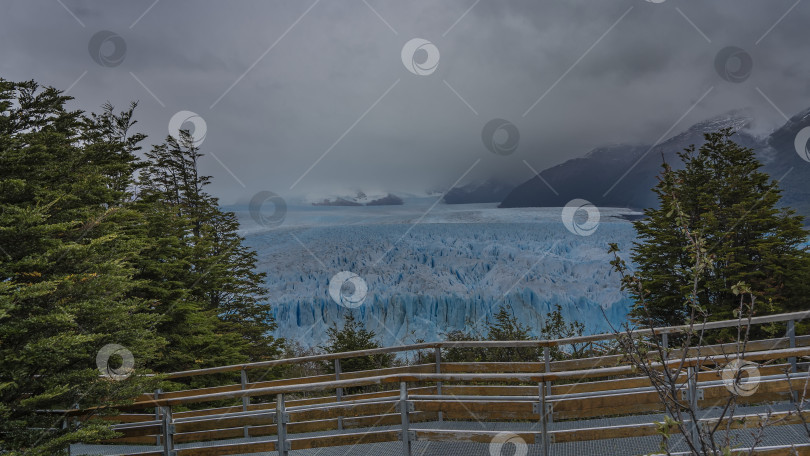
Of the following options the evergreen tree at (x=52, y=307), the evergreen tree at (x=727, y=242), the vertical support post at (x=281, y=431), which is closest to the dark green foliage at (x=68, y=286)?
the evergreen tree at (x=52, y=307)

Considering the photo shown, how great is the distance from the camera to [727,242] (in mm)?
14641

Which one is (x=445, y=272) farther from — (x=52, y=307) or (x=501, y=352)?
(x=52, y=307)

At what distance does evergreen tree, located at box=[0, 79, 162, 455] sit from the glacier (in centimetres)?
1207

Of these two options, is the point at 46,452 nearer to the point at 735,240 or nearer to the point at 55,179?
the point at 55,179

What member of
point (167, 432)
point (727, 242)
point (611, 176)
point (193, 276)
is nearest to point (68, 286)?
point (167, 432)

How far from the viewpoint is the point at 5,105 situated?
10055 mm

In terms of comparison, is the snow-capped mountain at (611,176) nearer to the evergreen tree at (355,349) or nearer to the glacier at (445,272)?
the glacier at (445,272)

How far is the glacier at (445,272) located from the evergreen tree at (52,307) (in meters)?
12.1

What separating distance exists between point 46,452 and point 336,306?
62.2 feet

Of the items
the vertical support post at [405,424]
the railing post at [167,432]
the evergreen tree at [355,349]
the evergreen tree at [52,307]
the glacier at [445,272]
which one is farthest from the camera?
the glacier at [445,272]

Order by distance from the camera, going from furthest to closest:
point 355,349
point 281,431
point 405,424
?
1. point 355,349
2. point 281,431
3. point 405,424

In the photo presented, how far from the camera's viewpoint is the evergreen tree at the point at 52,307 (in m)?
6.68

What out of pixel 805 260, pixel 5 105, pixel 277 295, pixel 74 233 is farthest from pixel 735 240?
→ pixel 277 295

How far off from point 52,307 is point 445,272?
2072 centimetres
